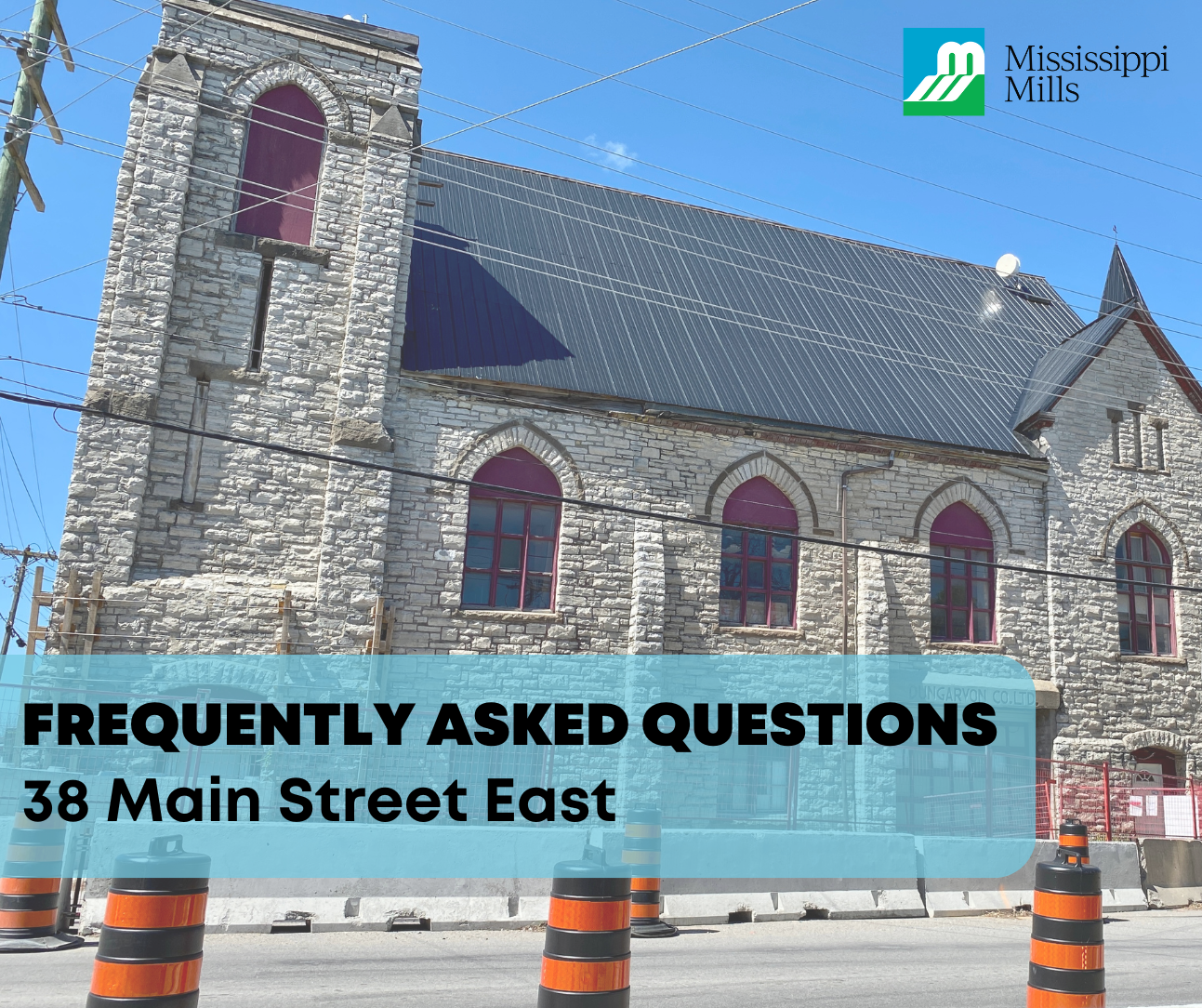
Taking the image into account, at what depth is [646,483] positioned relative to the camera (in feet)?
59.1

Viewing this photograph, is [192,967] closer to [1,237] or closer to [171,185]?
[1,237]

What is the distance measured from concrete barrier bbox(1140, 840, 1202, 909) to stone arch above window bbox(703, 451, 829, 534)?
23.6ft

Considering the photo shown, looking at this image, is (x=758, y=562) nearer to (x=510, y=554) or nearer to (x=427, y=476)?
(x=510, y=554)

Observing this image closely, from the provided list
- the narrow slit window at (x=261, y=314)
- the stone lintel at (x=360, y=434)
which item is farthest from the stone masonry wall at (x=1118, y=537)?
the narrow slit window at (x=261, y=314)

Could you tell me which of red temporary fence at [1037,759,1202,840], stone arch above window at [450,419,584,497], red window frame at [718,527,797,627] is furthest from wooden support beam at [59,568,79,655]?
red temporary fence at [1037,759,1202,840]

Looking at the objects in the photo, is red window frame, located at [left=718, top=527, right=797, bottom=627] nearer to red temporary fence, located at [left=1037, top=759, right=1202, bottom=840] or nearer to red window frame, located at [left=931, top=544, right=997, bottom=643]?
red window frame, located at [left=931, top=544, right=997, bottom=643]

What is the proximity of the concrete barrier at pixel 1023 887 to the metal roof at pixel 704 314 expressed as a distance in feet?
27.2

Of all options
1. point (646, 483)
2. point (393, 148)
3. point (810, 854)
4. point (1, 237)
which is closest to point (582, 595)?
point (646, 483)

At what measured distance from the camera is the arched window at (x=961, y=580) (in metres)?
19.5

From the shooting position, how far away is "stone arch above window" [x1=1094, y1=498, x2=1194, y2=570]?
817 inches

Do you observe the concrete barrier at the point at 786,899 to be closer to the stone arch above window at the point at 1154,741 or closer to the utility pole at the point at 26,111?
the stone arch above window at the point at 1154,741

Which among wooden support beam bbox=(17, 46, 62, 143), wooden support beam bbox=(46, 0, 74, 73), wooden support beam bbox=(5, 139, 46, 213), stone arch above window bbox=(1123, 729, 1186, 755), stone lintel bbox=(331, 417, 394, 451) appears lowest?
stone arch above window bbox=(1123, 729, 1186, 755)

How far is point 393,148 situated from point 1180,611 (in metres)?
17.6

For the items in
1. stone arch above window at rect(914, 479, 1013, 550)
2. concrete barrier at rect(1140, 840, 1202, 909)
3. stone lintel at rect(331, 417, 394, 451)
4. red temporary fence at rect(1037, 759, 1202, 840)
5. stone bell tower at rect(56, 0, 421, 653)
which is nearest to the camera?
concrete barrier at rect(1140, 840, 1202, 909)
